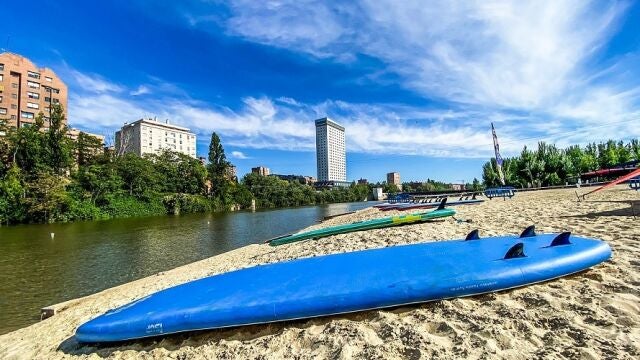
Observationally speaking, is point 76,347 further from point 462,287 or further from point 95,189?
point 95,189

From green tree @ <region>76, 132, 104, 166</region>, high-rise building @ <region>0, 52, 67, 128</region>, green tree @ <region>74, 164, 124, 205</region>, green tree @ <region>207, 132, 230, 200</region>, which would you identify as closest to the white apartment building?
green tree @ <region>207, 132, 230, 200</region>

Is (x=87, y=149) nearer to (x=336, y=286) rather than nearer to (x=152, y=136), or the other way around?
(x=152, y=136)

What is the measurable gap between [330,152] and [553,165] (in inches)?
5466

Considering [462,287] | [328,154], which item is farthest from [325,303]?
[328,154]

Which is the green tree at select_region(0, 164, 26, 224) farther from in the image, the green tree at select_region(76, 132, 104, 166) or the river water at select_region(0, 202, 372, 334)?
the river water at select_region(0, 202, 372, 334)

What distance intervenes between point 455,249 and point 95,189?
164ft

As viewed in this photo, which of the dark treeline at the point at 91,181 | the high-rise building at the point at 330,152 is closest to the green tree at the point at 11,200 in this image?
the dark treeline at the point at 91,181

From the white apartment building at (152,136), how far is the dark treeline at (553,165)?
84.6 meters

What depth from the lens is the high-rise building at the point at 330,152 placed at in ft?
585

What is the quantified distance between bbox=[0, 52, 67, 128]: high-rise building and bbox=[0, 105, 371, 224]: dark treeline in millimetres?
5361

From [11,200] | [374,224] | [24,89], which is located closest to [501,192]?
[374,224]

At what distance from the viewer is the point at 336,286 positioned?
138 inches

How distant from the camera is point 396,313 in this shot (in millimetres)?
3391

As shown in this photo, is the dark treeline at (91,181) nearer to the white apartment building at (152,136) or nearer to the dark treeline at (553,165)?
the white apartment building at (152,136)
